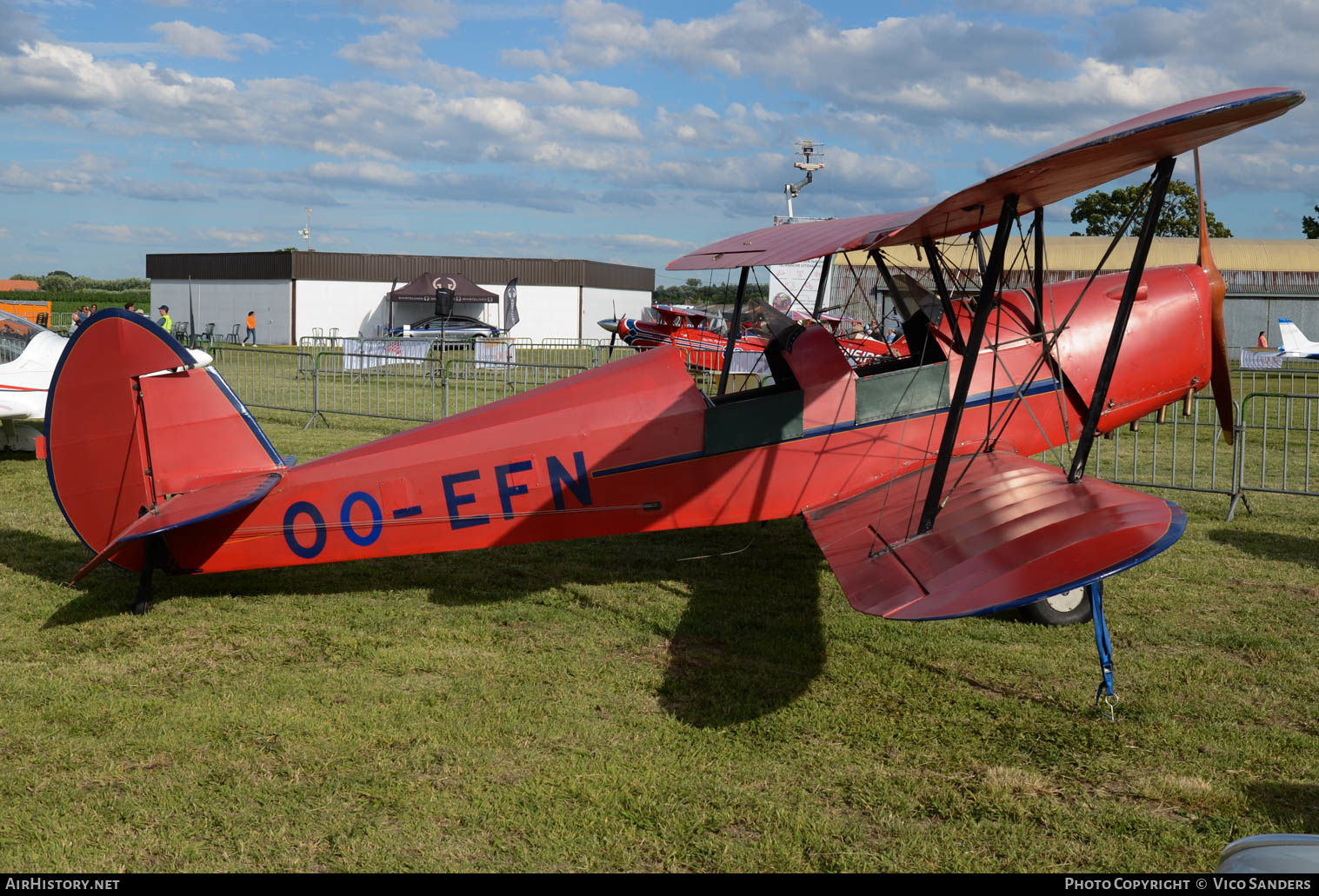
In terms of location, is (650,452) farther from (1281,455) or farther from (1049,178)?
(1281,455)

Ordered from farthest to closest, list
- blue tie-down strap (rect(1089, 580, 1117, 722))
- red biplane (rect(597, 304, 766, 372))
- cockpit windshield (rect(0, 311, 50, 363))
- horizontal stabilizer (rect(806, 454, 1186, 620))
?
red biplane (rect(597, 304, 766, 372)) < cockpit windshield (rect(0, 311, 50, 363)) < blue tie-down strap (rect(1089, 580, 1117, 722)) < horizontal stabilizer (rect(806, 454, 1186, 620))

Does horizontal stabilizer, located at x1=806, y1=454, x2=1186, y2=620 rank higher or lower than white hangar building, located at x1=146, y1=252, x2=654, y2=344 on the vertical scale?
lower

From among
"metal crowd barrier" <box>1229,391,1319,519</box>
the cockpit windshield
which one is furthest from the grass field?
the cockpit windshield

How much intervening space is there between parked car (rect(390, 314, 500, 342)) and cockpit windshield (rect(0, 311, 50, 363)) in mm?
24824

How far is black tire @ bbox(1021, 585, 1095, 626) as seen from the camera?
18.7ft

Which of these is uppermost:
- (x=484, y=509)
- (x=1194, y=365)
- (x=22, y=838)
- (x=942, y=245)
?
(x=942, y=245)

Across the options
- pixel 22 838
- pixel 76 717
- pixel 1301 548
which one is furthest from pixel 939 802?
pixel 1301 548

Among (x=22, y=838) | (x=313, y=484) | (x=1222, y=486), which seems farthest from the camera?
(x=1222, y=486)

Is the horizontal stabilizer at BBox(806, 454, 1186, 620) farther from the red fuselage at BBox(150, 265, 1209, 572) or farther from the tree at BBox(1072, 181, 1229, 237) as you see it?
the tree at BBox(1072, 181, 1229, 237)

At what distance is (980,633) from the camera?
218 inches

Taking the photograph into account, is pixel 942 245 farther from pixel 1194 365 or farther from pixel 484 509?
pixel 484 509

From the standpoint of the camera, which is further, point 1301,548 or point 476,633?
point 1301,548

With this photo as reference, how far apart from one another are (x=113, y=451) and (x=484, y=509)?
211cm
